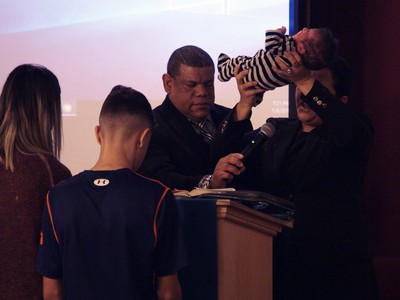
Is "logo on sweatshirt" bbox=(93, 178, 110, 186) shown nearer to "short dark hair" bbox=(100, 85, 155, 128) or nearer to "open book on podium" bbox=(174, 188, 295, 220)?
"short dark hair" bbox=(100, 85, 155, 128)

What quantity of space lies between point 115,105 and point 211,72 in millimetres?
999

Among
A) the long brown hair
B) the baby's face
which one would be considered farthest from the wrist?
the long brown hair

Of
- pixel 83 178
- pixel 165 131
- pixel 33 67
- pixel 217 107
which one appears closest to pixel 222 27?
pixel 217 107

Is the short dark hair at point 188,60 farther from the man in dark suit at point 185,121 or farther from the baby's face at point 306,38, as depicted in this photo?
the baby's face at point 306,38

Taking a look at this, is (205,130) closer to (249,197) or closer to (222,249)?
(249,197)

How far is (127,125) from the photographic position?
204 cm

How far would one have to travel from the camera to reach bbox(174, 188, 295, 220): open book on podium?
2174 mm

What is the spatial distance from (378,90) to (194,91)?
1.45 metres

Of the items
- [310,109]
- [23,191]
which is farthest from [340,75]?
[23,191]

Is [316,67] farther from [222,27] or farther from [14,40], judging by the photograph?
[14,40]

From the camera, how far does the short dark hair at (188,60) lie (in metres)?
3.00

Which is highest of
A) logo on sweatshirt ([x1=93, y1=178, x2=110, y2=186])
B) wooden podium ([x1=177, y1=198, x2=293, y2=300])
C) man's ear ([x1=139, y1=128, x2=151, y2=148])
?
man's ear ([x1=139, y1=128, x2=151, y2=148])

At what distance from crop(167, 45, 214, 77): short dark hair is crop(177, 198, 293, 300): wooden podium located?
0.98 m

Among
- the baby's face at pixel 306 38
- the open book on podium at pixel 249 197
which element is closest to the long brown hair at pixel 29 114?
the open book on podium at pixel 249 197
